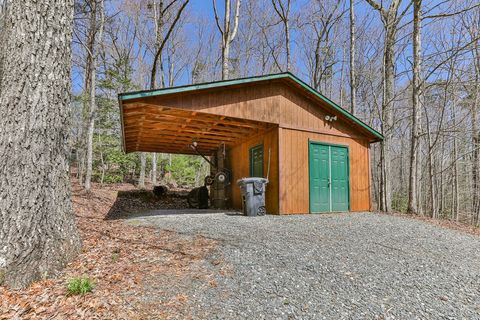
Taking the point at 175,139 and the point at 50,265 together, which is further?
the point at 175,139

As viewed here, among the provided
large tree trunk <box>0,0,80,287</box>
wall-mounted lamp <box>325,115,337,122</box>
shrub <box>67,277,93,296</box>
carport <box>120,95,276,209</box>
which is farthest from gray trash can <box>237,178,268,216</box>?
shrub <box>67,277,93,296</box>

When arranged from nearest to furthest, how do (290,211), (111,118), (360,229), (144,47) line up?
(360,229) → (290,211) → (111,118) → (144,47)

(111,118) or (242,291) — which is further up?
(111,118)

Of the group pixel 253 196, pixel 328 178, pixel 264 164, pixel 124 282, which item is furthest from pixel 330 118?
pixel 124 282

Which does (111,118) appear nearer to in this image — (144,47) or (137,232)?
(144,47)

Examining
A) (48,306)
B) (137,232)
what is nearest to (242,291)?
(48,306)

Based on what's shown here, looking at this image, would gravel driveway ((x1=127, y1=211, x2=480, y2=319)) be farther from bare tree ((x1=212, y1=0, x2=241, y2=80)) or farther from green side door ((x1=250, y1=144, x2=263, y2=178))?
bare tree ((x1=212, y1=0, x2=241, y2=80))

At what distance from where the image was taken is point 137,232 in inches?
194

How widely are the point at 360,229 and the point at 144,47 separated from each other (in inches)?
757

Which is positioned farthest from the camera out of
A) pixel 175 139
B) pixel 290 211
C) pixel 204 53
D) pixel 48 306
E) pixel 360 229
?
pixel 204 53

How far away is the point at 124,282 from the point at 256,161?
6343mm

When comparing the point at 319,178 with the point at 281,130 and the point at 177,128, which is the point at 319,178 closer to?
the point at 281,130

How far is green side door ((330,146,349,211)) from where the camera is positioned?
813cm

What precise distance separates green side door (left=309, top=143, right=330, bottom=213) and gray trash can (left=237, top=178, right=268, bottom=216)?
1630mm
